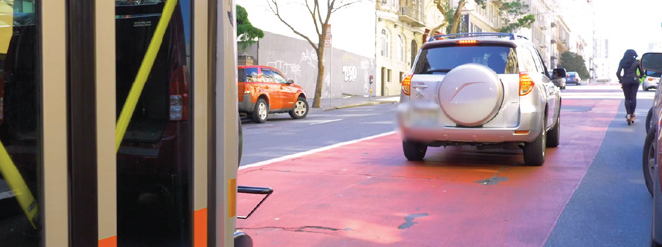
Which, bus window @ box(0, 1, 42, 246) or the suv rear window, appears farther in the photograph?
the suv rear window

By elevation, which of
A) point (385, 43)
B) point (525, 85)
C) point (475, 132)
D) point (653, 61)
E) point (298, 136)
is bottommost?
point (298, 136)

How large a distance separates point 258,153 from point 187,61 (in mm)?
8131

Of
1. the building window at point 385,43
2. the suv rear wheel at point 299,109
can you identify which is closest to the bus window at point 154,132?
the suv rear wheel at point 299,109

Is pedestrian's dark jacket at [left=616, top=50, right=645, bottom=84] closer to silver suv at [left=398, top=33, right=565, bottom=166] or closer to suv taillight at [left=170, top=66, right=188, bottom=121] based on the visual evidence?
silver suv at [left=398, top=33, right=565, bottom=166]

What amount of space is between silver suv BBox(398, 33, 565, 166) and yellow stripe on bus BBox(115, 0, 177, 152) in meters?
5.80

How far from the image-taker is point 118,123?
206 cm

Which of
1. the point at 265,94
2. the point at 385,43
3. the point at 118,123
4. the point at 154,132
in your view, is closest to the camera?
the point at 118,123

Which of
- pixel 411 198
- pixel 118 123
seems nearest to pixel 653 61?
pixel 411 198

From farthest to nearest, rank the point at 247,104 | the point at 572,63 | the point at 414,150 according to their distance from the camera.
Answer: the point at 572,63 < the point at 247,104 < the point at 414,150

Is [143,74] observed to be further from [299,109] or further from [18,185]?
[299,109]

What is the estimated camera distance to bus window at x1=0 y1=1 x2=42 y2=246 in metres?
1.78

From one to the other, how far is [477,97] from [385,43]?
35611mm

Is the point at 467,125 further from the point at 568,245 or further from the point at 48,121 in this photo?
the point at 48,121

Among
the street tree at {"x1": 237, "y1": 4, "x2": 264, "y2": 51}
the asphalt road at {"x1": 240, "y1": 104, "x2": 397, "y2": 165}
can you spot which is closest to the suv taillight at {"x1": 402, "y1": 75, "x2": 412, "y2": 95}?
the asphalt road at {"x1": 240, "y1": 104, "x2": 397, "y2": 165}
